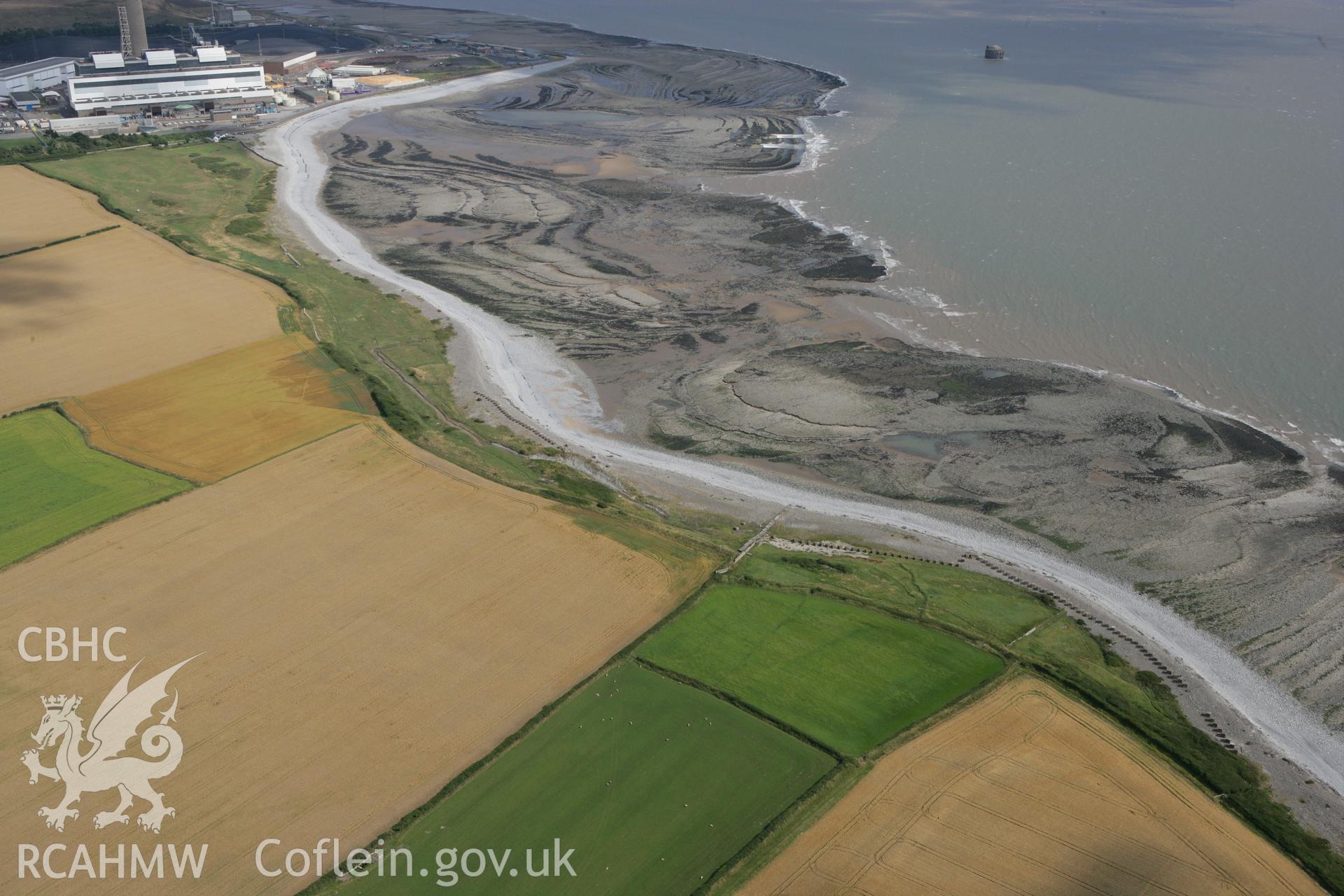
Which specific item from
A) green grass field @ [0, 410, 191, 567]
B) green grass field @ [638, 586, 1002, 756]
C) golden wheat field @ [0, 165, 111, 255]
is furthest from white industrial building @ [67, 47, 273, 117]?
green grass field @ [638, 586, 1002, 756]

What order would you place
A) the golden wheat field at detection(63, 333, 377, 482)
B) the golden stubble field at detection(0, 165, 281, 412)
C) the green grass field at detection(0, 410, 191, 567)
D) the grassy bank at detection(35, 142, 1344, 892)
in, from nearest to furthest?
the grassy bank at detection(35, 142, 1344, 892) → the green grass field at detection(0, 410, 191, 567) → the golden wheat field at detection(63, 333, 377, 482) → the golden stubble field at detection(0, 165, 281, 412)

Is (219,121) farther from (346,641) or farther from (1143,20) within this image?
(1143,20)

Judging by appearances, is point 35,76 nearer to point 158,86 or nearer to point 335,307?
point 158,86

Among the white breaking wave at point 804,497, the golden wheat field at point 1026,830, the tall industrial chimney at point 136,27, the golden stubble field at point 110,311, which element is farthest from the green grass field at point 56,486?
the tall industrial chimney at point 136,27

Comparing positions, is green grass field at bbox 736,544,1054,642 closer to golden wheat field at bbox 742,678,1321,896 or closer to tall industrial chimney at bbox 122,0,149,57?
golden wheat field at bbox 742,678,1321,896

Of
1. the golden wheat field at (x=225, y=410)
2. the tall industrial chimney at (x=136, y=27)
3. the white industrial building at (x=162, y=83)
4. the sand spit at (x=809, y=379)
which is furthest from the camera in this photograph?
the tall industrial chimney at (x=136, y=27)

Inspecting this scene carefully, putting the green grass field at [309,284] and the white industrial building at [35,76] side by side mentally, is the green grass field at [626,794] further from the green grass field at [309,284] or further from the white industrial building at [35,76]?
the white industrial building at [35,76]

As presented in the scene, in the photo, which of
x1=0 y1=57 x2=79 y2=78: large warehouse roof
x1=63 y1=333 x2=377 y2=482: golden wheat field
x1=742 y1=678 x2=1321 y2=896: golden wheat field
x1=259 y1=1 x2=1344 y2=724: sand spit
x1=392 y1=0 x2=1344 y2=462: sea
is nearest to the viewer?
x1=742 y1=678 x2=1321 y2=896: golden wheat field

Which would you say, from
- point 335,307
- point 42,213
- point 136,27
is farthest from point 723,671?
point 136,27
